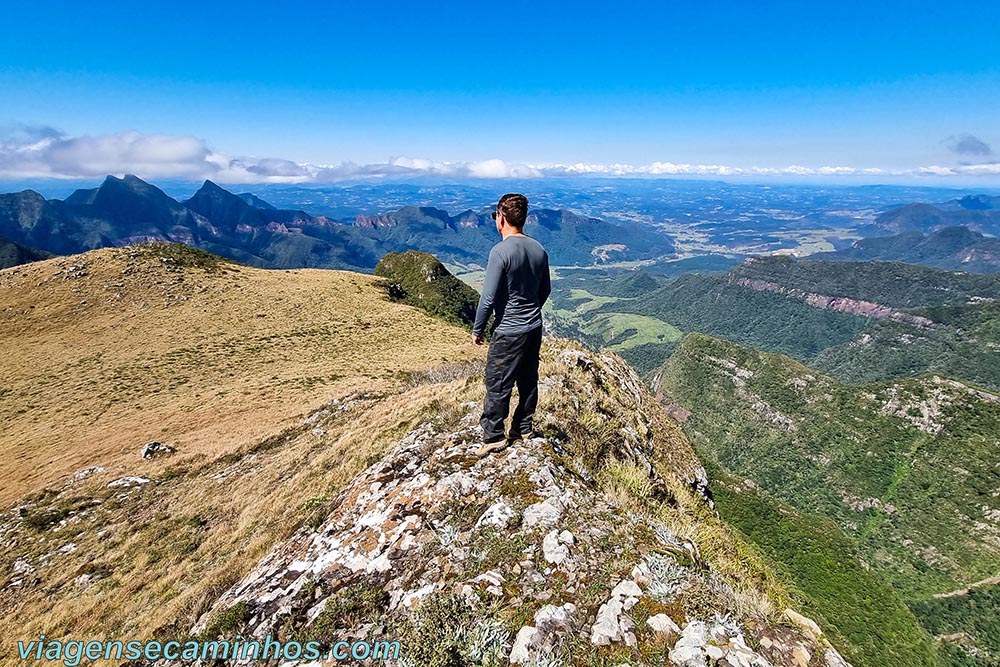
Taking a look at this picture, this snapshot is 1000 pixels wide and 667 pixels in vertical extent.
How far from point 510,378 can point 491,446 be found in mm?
1608

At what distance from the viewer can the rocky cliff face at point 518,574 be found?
4.77 metres

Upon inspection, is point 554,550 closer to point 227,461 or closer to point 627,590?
point 627,590

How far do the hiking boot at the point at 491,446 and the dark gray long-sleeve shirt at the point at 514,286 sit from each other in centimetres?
237

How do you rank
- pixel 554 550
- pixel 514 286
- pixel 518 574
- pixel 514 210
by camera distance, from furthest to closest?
1. pixel 514 210
2. pixel 514 286
3. pixel 554 550
4. pixel 518 574

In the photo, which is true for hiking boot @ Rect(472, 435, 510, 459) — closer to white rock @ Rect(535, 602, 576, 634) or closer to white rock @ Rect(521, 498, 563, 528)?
white rock @ Rect(521, 498, 563, 528)

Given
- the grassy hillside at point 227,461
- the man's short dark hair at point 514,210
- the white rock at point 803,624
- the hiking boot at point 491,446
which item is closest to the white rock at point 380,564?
the grassy hillside at point 227,461

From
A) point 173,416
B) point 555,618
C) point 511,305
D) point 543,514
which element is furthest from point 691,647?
point 173,416

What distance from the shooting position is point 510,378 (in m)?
8.35

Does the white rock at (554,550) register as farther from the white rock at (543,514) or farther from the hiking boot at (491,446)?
the hiking boot at (491,446)

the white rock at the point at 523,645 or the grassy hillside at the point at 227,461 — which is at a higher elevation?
the white rock at the point at 523,645

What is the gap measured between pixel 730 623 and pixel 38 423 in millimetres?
39082

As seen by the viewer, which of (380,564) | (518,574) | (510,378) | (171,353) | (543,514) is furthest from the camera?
(171,353)

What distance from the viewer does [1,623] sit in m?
9.40

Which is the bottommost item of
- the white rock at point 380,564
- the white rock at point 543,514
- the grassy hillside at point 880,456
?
the grassy hillside at point 880,456
